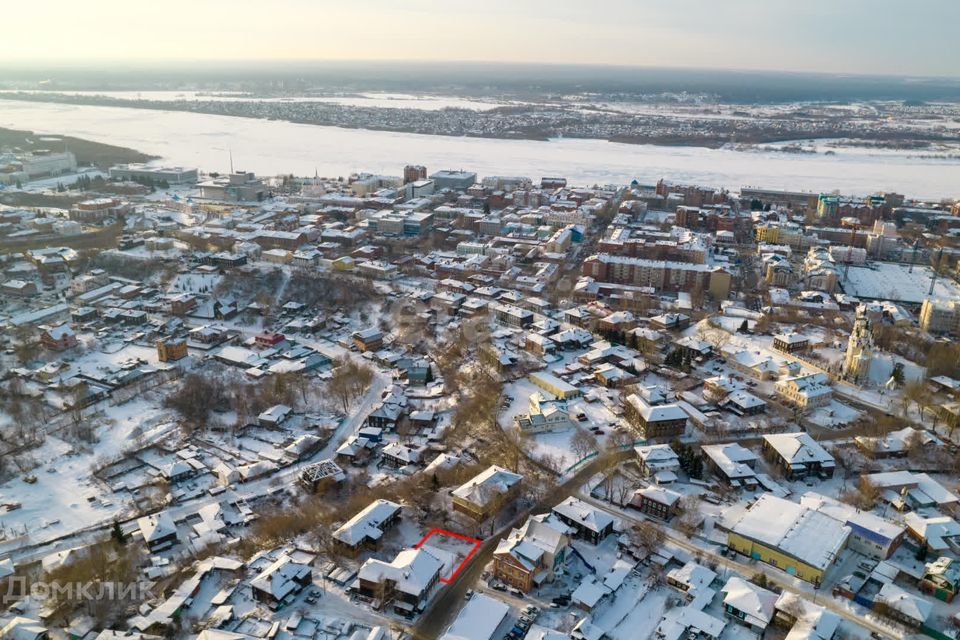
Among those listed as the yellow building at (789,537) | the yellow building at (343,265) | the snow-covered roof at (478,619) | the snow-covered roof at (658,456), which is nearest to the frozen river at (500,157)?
the yellow building at (343,265)

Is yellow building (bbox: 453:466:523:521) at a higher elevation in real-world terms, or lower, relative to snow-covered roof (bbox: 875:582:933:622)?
higher

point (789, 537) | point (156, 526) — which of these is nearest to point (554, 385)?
point (789, 537)

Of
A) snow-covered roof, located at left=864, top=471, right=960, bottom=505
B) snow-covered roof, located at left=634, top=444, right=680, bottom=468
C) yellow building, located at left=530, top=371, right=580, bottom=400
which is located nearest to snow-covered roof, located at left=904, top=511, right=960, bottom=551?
snow-covered roof, located at left=864, top=471, right=960, bottom=505

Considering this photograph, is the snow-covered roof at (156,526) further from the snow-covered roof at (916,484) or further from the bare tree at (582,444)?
the snow-covered roof at (916,484)

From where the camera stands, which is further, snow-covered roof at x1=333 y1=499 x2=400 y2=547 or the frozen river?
the frozen river

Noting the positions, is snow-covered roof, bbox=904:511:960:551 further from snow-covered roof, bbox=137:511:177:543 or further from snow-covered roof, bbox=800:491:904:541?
snow-covered roof, bbox=137:511:177:543

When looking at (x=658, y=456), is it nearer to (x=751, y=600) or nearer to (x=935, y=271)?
(x=751, y=600)

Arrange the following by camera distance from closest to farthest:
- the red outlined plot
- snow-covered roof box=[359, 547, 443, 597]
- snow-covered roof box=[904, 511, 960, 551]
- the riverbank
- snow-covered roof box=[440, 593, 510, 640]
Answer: snow-covered roof box=[440, 593, 510, 640] → snow-covered roof box=[359, 547, 443, 597] → the red outlined plot → snow-covered roof box=[904, 511, 960, 551] → the riverbank

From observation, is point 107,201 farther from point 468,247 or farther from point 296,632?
point 296,632
